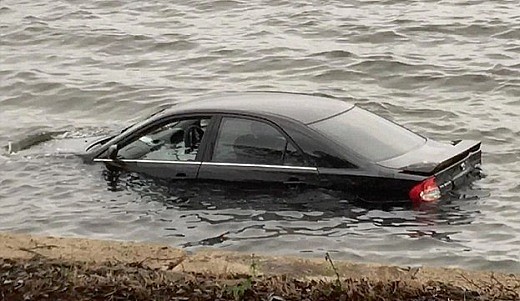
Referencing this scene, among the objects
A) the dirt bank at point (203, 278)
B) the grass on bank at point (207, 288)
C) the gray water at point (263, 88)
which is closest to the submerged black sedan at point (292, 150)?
the gray water at point (263, 88)

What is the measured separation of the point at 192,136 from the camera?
10.6 metres

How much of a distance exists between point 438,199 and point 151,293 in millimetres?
4615

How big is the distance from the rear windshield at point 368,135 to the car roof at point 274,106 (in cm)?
14

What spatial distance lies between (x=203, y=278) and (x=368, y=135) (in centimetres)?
451

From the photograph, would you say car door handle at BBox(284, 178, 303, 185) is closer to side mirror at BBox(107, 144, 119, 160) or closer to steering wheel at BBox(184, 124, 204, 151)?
steering wheel at BBox(184, 124, 204, 151)

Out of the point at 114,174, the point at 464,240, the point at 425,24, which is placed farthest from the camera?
the point at 425,24

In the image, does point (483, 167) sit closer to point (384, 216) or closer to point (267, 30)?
point (384, 216)

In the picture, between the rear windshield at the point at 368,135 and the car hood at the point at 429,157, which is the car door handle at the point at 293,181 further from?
the car hood at the point at 429,157

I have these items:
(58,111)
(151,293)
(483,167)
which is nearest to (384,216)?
(483,167)

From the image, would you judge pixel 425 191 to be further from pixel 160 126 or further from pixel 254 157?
pixel 160 126

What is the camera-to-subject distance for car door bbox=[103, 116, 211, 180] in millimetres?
10461

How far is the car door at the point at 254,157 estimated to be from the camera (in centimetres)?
993

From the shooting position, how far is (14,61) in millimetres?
20984

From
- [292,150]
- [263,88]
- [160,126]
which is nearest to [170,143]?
[160,126]
